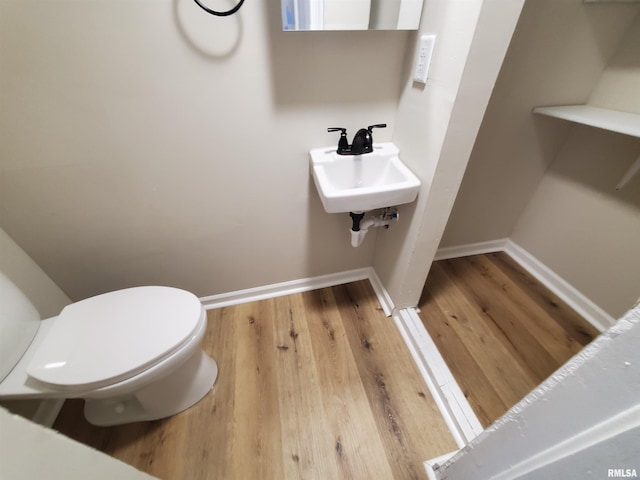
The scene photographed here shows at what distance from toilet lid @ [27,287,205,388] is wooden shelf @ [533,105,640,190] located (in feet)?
5.71

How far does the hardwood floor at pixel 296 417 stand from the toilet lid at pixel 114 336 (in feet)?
1.42

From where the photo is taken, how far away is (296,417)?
1.06 meters

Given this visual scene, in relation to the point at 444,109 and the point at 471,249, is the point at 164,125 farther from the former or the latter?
the point at 471,249

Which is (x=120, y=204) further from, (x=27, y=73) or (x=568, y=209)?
(x=568, y=209)

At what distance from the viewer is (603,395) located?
315mm

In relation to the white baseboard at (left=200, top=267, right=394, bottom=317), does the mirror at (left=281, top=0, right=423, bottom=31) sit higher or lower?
higher

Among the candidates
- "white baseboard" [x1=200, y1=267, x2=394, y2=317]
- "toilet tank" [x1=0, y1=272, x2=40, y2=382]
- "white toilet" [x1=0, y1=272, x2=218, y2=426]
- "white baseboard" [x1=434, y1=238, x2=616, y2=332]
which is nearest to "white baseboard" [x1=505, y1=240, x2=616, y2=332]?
"white baseboard" [x1=434, y1=238, x2=616, y2=332]

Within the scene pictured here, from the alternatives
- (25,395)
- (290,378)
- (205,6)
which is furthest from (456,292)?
(25,395)

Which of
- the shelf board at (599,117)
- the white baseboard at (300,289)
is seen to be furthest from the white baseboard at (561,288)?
the white baseboard at (300,289)

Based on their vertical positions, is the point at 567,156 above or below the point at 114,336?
above

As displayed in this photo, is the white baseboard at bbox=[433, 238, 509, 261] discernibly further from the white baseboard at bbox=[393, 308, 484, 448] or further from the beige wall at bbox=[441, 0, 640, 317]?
the white baseboard at bbox=[393, 308, 484, 448]

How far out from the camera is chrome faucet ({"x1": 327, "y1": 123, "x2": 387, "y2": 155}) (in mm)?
1062

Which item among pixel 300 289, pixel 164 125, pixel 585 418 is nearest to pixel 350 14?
pixel 164 125

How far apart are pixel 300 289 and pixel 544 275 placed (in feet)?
5.06
